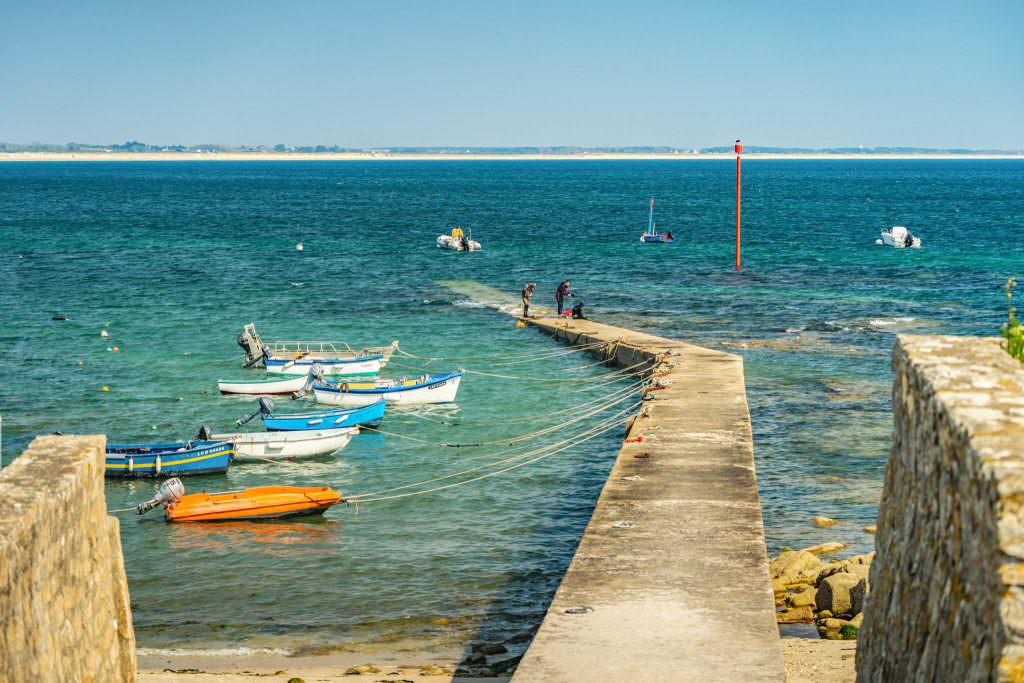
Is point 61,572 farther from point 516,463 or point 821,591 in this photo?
point 516,463

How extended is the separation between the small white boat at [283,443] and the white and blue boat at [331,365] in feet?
28.3

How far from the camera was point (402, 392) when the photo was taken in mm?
34688

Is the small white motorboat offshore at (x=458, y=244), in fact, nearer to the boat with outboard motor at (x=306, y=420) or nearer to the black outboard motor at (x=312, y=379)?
the black outboard motor at (x=312, y=379)

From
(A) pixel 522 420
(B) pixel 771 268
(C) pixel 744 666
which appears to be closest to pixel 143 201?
(B) pixel 771 268

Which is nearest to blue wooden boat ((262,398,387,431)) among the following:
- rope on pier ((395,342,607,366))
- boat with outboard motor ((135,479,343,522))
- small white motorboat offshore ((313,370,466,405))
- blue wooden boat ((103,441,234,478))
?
blue wooden boat ((103,441,234,478))

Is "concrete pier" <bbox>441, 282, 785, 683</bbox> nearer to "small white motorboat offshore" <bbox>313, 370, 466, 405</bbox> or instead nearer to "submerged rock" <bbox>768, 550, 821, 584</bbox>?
"submerged rock" <bbox>768, 550, 821, 584</bbox>

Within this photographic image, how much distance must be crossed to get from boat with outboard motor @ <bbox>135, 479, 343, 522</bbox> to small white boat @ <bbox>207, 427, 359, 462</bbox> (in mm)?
4182

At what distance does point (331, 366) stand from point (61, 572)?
29.0 metres

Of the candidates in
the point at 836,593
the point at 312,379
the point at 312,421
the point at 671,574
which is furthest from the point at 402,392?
the point at 671,574

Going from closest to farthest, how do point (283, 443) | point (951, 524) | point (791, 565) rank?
1. point (951, 524)
2. point (791, 565)
3. point (283, 443)

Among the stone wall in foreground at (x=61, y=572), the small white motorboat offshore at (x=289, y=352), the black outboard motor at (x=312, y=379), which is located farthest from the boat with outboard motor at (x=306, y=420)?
the stone wall in foreground at (x=61, y=572)

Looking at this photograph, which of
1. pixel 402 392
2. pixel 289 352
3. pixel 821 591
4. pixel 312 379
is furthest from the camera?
pixel 289 352

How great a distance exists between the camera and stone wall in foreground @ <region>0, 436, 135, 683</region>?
825 cm

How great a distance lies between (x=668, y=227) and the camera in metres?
107
